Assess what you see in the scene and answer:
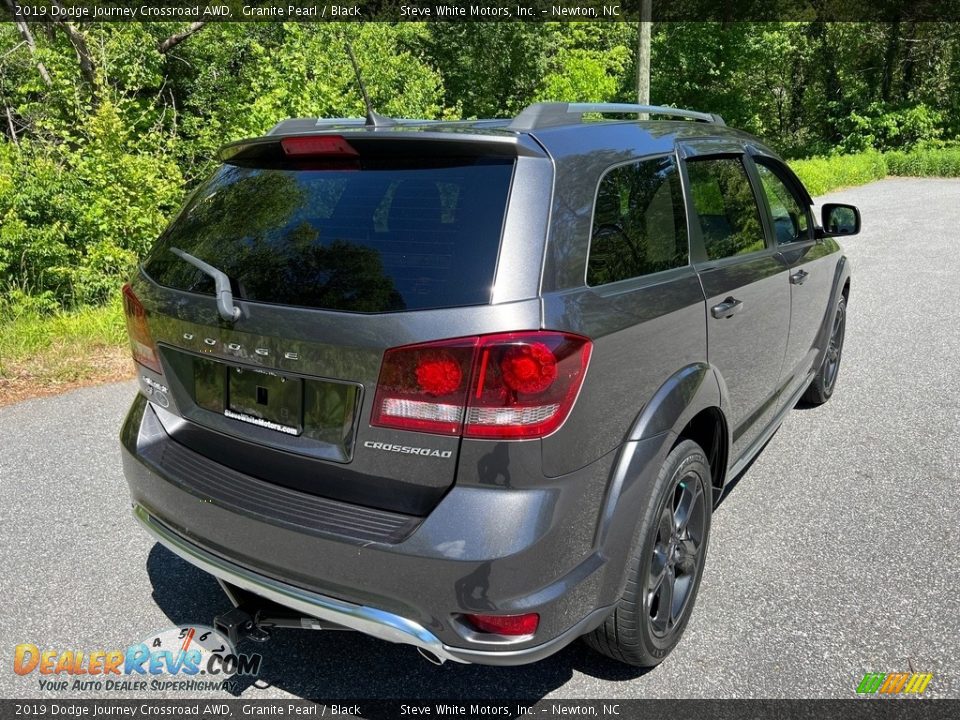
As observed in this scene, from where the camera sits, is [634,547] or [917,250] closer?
[634,547]

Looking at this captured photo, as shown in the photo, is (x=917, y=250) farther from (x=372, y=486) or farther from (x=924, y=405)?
(x=372, y=486)

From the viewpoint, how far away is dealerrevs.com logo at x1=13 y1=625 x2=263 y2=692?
2635 millimetres

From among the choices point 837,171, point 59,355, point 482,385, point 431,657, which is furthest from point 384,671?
point 837,171

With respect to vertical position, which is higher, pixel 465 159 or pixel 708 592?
pixel 465 159

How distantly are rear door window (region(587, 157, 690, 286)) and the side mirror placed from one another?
200cm

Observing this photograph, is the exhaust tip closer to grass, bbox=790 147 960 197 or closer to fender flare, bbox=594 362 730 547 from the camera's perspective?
fender flare, bbox=594 362 730 547

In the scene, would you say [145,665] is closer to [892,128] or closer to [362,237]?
[362,237]

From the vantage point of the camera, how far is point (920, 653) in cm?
270

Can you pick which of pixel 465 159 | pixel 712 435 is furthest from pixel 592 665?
pixel 465 159

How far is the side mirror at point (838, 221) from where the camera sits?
4.40m

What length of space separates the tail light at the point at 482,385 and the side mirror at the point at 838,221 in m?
3.06

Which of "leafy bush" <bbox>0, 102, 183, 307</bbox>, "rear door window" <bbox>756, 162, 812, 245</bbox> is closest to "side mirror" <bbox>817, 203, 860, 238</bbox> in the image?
"rear door window" <bbox>756, 162, 812, 245</bbox>

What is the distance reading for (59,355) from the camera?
237 inches

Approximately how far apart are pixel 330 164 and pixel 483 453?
112 centimetres
